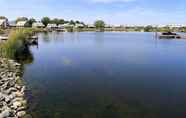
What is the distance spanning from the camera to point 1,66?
1962 cm

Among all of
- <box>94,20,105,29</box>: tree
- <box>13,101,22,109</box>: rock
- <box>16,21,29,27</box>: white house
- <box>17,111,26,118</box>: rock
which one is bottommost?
<box>17,111,26,118</box>: rock

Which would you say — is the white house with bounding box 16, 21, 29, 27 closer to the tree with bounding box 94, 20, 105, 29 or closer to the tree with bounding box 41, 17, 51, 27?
the tree with bounding box 41, 17, 51, 27

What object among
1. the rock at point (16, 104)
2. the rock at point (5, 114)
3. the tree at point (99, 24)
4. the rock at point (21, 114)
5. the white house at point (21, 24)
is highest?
the tree at point (99, 24)

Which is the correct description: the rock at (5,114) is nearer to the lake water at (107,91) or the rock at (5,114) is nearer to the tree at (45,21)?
the lake water at (107,91)

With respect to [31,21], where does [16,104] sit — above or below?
below

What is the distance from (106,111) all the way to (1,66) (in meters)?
11.8

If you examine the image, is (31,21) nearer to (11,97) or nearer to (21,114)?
(11,97)

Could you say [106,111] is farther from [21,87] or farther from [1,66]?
[1,66]

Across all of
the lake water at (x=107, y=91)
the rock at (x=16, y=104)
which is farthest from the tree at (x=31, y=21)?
the rock at (x=16, y=104)

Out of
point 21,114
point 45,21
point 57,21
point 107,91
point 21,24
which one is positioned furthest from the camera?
point 57,21

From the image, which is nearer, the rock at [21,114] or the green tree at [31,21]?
the rock at [21,114]

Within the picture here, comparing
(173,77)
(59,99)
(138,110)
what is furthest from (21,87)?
(173,77)

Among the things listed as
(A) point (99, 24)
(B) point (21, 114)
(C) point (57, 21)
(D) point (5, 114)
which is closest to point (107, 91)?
(B) point (21, 114)

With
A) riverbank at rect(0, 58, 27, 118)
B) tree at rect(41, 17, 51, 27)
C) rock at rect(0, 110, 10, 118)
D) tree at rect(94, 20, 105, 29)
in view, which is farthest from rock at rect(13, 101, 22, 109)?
tree at rect(94, 20, 105, 29)
